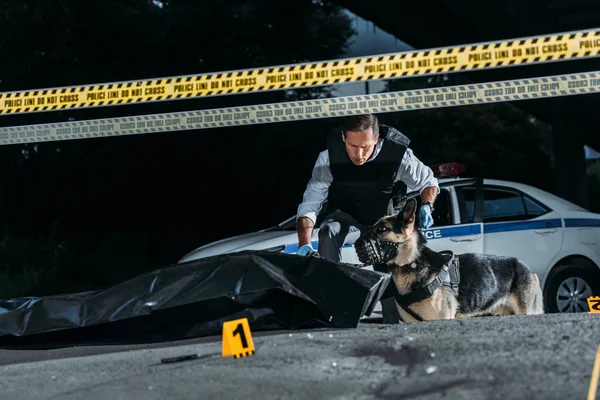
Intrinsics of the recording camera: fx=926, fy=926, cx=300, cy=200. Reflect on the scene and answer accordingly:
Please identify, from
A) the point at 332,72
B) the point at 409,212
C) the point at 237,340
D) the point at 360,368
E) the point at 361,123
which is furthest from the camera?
the point at 332,72

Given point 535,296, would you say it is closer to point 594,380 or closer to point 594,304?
point 594,304

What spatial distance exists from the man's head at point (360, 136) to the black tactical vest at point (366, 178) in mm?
50

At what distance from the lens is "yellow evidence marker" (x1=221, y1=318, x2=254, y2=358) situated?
15.9 ft

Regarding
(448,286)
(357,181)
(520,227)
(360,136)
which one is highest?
(360,136)

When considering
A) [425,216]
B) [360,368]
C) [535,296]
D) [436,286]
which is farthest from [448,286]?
[360,368]

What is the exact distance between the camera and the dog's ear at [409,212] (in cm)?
647

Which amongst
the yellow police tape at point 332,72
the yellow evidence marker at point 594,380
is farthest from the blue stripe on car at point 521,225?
the yellow evidence marker at point 594,380

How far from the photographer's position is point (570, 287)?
31.8 ft

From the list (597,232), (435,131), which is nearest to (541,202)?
(597,232)

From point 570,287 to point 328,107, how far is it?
330 cm

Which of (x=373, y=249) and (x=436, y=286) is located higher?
(x=373, y=249)

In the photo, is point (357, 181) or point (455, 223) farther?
point (455, 223)

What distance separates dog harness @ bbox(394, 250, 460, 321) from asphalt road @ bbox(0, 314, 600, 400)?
110 cm

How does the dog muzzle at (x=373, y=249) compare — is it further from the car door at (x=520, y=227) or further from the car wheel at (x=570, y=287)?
the car wheel at (x=570, y=287)
